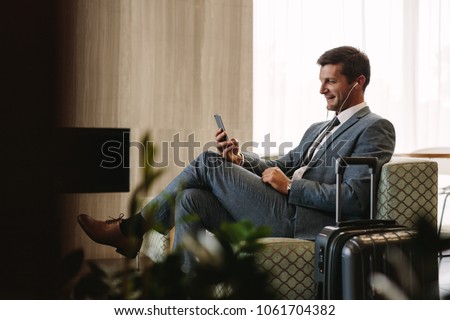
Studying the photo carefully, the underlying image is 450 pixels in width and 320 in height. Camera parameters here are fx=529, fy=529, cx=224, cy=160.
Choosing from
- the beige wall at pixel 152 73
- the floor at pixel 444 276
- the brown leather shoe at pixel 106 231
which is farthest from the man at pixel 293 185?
the beige wall at pixel 152 73

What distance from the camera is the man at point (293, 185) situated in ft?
6.15

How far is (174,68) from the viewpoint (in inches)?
138

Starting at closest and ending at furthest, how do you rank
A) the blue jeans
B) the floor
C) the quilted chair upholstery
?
the quilted chair upholstery → the blue jeans → the floor

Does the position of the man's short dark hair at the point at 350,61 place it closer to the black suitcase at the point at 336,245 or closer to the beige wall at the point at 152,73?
the black suitcase at the point at 336,245

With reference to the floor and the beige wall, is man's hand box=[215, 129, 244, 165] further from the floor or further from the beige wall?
the beige wall

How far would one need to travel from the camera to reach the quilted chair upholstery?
179 centimetres

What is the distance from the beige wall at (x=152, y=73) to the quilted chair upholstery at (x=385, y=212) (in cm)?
172

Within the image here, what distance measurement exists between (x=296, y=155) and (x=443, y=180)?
207cm

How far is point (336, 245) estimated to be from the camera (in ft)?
5.20

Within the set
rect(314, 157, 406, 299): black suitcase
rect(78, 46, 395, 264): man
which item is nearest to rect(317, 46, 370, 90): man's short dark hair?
rect(78, 46, 395, 264): man

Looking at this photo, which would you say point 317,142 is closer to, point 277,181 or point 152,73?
point 277,181
